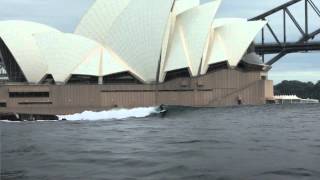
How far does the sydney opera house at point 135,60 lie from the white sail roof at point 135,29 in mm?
170

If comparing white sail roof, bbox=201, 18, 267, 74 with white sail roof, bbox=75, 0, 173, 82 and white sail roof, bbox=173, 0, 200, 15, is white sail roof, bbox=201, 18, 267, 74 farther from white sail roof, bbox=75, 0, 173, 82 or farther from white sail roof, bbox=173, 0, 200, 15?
white sail roof, bbox=75, 0, 173, 82

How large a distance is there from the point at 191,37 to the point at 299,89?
315ft

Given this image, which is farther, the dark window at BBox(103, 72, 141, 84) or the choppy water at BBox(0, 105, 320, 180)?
the dark window at BBox(103, 72, 141, 84)

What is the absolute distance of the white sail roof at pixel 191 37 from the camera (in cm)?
10038

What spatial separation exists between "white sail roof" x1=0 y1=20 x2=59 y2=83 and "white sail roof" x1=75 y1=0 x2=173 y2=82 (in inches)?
418

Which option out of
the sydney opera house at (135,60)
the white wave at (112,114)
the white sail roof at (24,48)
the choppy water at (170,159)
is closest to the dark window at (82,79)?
the sydney opera house at (135,60)

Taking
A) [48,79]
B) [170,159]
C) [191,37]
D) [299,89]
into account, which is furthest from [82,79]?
[299,89]

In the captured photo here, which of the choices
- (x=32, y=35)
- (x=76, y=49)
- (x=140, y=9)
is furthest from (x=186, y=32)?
(x=32, y=35)

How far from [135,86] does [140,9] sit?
1367 centimetres

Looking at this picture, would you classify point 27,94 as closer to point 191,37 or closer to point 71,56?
point 71,56

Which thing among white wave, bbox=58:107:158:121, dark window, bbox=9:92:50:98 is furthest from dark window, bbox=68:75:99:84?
white wave, bbox=58:107:158:121

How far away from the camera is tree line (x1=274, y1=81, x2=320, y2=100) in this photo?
18238 cm

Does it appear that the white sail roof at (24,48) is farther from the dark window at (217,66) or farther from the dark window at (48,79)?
the dark window at (217,66)

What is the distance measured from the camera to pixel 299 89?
189 m
